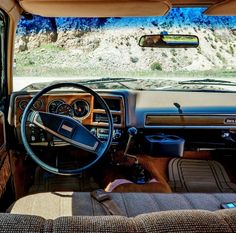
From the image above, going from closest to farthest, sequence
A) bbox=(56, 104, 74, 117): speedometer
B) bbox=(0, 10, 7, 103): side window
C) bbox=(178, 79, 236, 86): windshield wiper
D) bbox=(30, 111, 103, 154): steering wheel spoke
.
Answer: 1. bbox=(30, 111, 103, 154): steering wheel spoke
2. bbox=(0, 10, 7, 103): side window
3. bbox=(56, 104, 74, 117): speedometer
4. bbox=(178, 79, 236, 86): windshield wiper

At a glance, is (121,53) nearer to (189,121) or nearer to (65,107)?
(65,107)

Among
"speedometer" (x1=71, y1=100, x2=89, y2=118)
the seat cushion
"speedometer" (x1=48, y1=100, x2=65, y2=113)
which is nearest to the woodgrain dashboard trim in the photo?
"speedometer" (x1=71, y1=100, x2=89, y2=118)

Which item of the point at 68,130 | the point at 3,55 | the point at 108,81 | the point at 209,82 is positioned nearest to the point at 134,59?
the point at 108,81

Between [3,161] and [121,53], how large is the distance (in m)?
1.20

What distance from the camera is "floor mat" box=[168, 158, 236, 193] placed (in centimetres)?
365

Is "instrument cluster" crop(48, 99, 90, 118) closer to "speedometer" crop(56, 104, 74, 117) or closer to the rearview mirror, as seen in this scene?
"speedometer" crop(56, 104, 74, 117)

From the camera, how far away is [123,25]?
2953mm

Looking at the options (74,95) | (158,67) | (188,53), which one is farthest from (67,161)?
(188,53)

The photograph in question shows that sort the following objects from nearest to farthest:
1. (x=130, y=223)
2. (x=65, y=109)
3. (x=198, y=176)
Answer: (x=130, y=223)
(x=65, y=109)
(x=198, y=176)

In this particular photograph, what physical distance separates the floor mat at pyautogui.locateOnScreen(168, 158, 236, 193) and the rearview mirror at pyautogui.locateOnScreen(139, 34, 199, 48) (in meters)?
1.32

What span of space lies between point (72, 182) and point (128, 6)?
161cm

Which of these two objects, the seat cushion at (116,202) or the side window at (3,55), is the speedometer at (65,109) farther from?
the seat cushion at (116,202)

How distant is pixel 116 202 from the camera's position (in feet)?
7.18

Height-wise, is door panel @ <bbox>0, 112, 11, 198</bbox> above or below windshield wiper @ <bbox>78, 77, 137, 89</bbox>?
below
